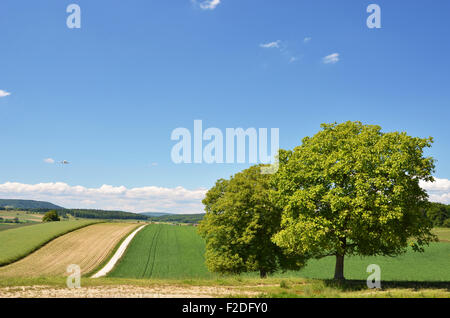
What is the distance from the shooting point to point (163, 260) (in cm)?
6103

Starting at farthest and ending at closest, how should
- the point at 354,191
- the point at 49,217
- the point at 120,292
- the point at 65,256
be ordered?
the point at 49,217, the point at 65,256, the point at 354,191, the point at 120,292

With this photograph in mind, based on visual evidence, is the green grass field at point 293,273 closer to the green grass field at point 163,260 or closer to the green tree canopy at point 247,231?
the green grass field at point 163,260

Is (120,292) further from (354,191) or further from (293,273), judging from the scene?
(293,273)

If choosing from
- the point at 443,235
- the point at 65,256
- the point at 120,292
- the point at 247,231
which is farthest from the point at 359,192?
the point at 443,235

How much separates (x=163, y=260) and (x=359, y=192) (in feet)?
152

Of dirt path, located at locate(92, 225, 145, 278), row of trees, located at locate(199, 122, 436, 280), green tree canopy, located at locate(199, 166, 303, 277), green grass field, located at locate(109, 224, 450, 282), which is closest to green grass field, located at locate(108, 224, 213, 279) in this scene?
green grass field, located at locate(109, 224, 450, 282)

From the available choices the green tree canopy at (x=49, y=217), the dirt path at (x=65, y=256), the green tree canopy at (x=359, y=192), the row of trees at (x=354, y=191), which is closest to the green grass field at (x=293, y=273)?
the dirt path at (x=65, y=256)

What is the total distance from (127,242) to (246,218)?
165 ft

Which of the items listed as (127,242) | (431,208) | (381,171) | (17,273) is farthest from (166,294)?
(127,242)

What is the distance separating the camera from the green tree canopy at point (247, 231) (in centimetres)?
3612

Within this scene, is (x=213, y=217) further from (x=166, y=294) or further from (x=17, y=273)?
(x=17, y=273)

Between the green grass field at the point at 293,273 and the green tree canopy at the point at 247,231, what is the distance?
4781 millimetres
